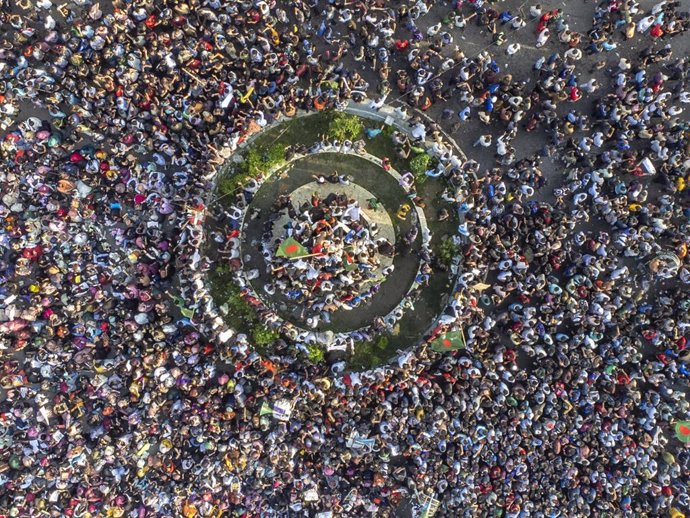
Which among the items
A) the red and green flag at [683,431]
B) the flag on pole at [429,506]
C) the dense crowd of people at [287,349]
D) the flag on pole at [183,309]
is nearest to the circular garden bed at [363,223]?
the dense crowd of people at [287,349]

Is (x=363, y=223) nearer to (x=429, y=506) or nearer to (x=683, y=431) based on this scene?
(x=429, y=506)

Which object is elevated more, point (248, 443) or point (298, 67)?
point (298, 67)

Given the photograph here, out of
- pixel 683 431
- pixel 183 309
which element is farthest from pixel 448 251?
pixel 683 431

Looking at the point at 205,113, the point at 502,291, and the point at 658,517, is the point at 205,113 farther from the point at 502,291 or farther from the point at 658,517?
the point at 658,517

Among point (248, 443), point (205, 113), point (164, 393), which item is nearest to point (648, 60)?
point (205, 113)


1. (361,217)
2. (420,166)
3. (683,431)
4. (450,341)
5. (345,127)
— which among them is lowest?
(683,431)

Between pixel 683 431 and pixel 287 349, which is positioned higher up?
pixel 287 349

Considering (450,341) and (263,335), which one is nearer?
(450,341)

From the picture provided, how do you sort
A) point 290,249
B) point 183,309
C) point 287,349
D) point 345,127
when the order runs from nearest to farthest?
point 290,249 < point 183,309 < point 345,127 < point 287,349
